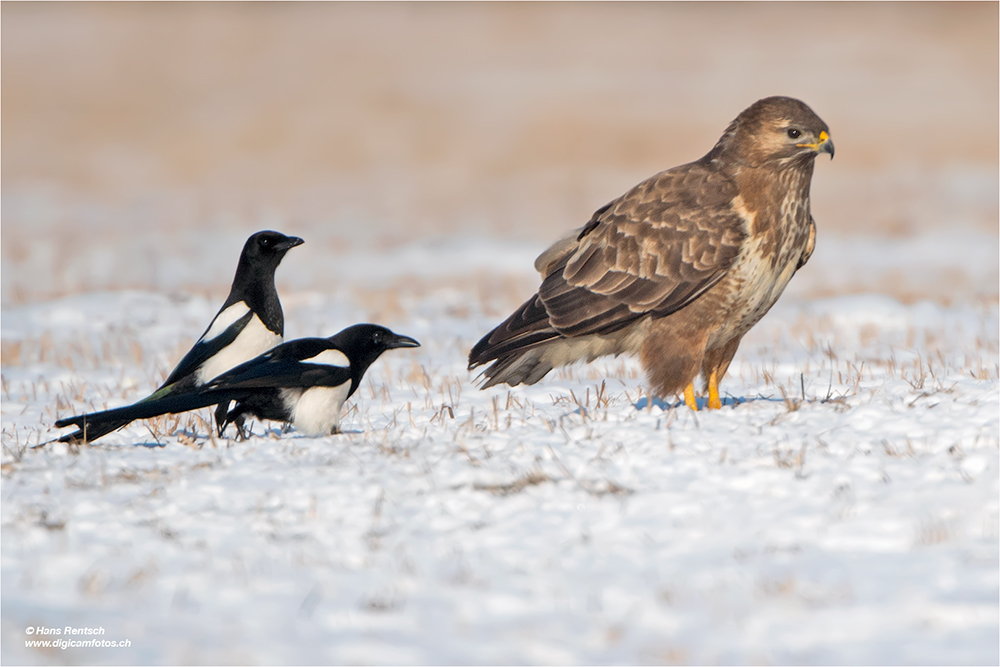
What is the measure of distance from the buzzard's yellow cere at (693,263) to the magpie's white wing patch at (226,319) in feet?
5.31

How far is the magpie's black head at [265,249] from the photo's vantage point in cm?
791

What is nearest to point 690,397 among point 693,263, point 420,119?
point 693,263

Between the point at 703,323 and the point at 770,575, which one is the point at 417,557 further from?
the point at 703,323

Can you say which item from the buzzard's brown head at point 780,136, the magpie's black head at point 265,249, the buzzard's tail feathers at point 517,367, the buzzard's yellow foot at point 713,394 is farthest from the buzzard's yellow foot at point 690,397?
the magpie's black head at point 265,249

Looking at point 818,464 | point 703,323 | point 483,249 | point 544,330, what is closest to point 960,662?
point 818,464

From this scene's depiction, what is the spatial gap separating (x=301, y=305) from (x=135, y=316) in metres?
2.31

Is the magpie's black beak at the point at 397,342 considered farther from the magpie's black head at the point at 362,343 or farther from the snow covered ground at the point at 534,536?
the snow covered ground at the point at 534,536

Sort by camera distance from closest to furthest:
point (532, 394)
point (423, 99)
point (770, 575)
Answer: point (770, 575) < point (532, 394) < point (423, 99)

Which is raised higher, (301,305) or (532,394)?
(301,305)

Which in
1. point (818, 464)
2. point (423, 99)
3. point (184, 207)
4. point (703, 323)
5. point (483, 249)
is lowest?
point (818, 464)

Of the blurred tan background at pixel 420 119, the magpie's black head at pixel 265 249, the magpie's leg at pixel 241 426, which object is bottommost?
the magpie's leg at pixel 241 426

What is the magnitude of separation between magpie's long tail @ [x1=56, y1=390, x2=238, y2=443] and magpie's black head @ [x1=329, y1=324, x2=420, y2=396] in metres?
0.89

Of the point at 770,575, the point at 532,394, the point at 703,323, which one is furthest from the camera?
the point at 532,394

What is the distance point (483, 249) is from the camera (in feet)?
74.9
